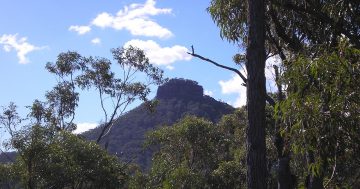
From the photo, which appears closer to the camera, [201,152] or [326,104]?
[326,104]

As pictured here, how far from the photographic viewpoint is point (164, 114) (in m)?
67.8

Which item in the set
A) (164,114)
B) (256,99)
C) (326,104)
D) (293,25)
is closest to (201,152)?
(293,25)

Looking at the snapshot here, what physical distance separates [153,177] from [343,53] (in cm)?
1841

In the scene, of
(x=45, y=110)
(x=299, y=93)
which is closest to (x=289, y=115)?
(x=299, y=93)

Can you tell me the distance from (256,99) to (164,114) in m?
62.4

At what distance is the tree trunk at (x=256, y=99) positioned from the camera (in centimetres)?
529

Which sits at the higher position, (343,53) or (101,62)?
(101,62)

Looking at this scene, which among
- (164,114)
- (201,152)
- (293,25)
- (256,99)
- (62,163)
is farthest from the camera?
(164,114)

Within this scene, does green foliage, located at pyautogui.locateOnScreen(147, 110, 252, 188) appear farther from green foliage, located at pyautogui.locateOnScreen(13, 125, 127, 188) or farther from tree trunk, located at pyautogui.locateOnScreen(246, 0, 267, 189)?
tree trunk, located at pyautogui.locateOnScreen(246, 0, 267, 189)

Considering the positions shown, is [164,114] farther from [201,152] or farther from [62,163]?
[62,163]

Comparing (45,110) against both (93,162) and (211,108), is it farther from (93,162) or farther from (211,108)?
(211,108)

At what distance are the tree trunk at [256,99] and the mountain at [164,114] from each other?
147 feet

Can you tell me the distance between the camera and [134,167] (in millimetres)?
28422

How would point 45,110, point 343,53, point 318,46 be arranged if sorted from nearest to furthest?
point 343,53 → point 318,46 → point 45,110
